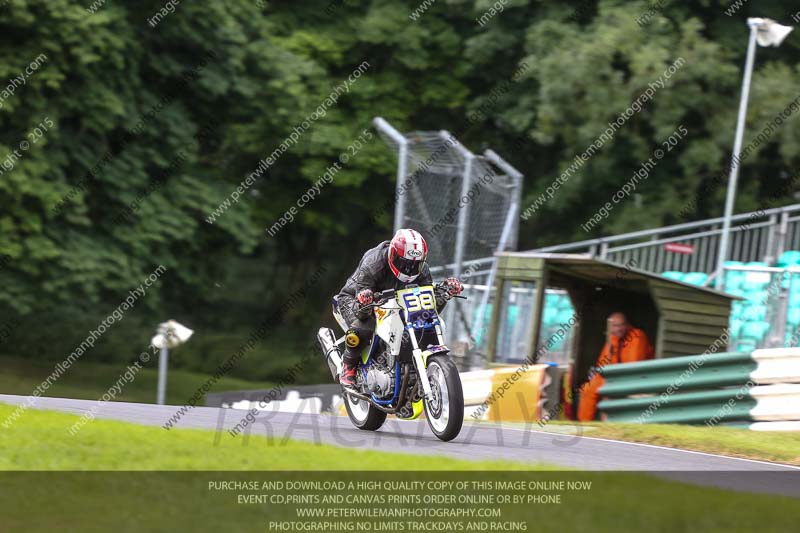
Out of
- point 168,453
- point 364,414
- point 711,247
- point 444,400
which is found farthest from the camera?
point 711,247

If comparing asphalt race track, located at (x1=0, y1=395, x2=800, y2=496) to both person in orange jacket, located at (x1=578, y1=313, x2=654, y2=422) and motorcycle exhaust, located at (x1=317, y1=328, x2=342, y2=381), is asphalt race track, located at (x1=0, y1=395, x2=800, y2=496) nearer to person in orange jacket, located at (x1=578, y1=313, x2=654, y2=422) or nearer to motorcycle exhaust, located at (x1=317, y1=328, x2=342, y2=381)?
motorcycle exhaust, located at (x1=317, y1=328, x2=342, y2=381)

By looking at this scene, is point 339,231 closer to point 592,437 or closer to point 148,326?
point 148,326

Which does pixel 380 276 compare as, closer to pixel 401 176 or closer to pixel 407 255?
pixel 407 255

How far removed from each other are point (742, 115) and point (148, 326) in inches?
702

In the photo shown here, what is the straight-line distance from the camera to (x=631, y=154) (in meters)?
25.2

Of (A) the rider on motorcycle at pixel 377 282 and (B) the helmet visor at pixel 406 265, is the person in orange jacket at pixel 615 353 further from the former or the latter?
(B) the helmet visor at pixel 406 265

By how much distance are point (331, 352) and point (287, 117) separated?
54.0ft

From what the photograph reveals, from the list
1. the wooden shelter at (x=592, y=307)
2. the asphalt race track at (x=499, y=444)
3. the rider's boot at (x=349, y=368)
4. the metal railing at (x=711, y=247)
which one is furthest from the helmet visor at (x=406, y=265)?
the metal railing at (x=711, y=247)

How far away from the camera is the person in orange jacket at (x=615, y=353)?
15.1 metres

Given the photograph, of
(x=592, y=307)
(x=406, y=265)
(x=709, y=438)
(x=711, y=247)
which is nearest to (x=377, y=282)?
(x=406, y=265)

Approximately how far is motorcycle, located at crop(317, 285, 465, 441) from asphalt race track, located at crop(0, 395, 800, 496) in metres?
0.28

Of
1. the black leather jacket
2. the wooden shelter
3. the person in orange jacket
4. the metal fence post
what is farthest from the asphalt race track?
the metal fence post

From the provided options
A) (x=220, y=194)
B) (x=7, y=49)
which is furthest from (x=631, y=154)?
(x=7, y=49)

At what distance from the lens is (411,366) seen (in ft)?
33.0
